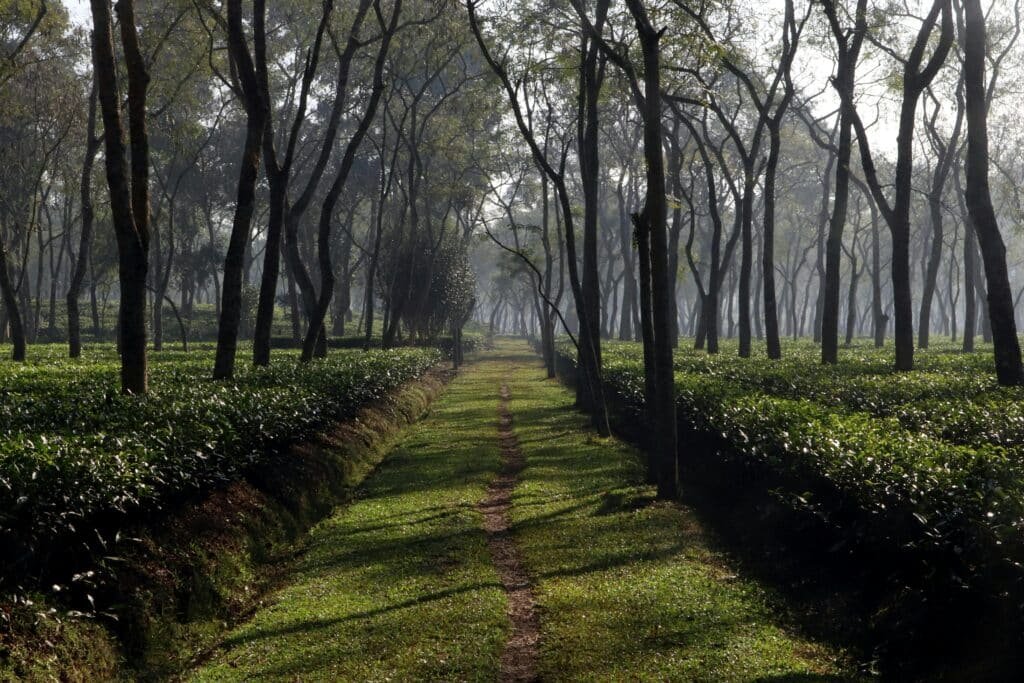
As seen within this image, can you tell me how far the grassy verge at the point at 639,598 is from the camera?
7.02 meters

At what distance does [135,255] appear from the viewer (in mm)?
12945

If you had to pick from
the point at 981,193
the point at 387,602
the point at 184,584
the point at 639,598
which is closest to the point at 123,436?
the point at 184,584

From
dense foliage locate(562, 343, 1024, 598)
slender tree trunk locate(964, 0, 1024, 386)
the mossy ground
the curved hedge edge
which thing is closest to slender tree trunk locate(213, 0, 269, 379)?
the curved hedge edge

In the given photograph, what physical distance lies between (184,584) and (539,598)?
11.5 ft

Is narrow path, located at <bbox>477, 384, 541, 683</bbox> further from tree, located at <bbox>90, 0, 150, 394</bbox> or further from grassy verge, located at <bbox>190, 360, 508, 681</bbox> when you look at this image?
tree, located at <bbox>90, 0, 150, 394</bbox>

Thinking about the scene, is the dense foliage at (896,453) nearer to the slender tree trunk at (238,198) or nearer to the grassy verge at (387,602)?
the grassy verge at (387,602)

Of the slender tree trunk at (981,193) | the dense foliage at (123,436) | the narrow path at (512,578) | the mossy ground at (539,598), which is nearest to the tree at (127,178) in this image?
the dense foliage at (123,436)

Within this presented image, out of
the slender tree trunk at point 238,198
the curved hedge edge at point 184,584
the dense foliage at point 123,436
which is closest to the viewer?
the curved hedge edge at point 184,584

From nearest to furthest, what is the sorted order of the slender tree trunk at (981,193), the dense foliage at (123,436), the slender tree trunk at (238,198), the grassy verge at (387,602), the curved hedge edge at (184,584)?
the curved hedge edge at (184,584) → the dense foliage at (123,436) → the grassy verge at (387,602) → the slender tree trunk at (981,193) → the slender tree trunk at (238,198)

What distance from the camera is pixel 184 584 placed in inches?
330

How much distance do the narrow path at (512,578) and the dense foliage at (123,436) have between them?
3301mm

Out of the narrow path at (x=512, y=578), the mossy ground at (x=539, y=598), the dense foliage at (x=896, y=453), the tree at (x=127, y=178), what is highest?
the tree at (x=127, y=178)

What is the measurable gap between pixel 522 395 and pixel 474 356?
34.9 meters

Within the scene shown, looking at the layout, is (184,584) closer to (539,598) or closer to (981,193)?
(539,598)
